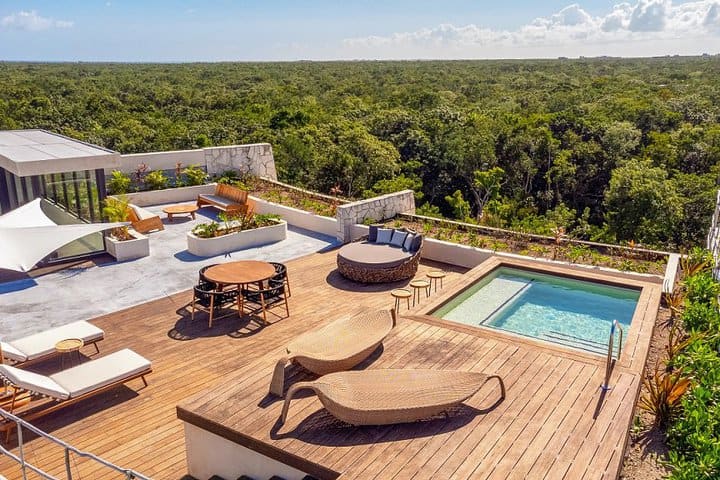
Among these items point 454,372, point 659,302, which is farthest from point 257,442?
point 659,302

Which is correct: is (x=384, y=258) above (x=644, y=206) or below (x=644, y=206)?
above

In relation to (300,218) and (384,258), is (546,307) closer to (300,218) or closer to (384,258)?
(384,258)

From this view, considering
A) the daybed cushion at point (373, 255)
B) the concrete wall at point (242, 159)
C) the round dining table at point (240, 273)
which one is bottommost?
the daybed cushion at point (373, 255)

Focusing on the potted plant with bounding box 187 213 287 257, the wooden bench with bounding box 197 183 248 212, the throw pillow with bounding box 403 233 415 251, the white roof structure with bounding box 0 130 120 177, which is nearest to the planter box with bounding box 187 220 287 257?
the potted plant with bounding box 187 213 287 257

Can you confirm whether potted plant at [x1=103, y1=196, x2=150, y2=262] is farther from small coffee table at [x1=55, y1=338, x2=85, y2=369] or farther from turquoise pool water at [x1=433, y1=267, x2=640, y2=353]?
turquoise pool water at [x1=433, y1=267, x2=640, y2=353]

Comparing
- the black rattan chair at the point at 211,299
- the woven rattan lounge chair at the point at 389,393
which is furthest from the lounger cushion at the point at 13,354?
the woven rattan lounge chair at the point at 389,393

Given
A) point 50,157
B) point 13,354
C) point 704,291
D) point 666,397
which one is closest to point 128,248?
point 50,157

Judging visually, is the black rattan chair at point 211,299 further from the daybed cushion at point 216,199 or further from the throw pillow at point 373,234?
the daybed cushion at point 216,199

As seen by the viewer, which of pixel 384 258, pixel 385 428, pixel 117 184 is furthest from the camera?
pixel 117 184
